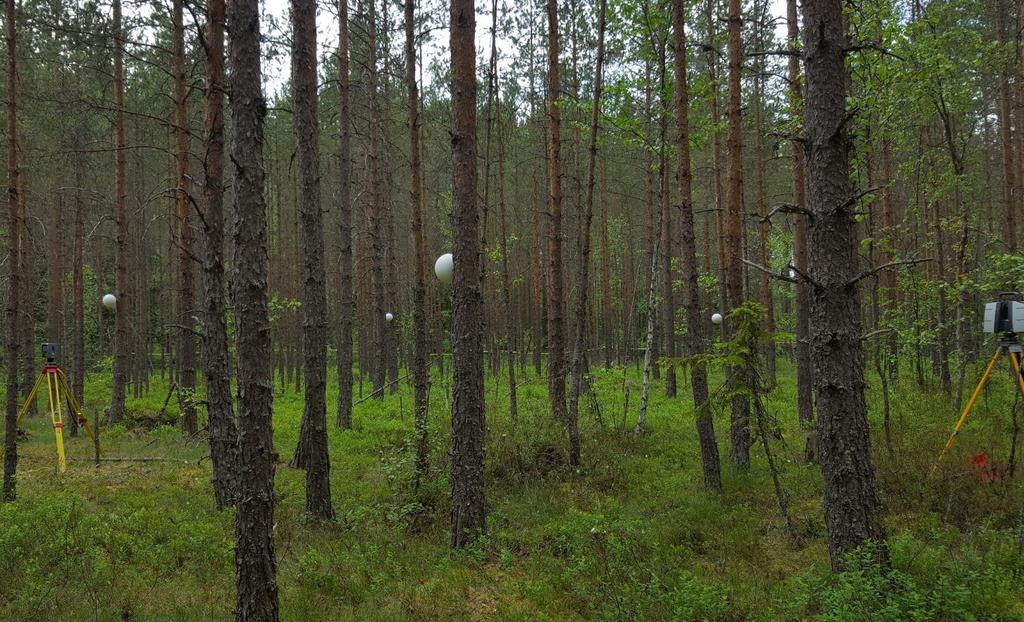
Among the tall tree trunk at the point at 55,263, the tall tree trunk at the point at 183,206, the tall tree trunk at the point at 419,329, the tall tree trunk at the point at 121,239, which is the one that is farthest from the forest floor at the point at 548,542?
the tall tree trunk at the point at 55,263

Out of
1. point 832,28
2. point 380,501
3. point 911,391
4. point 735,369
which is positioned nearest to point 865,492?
point 735,369

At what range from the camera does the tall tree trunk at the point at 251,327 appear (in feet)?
11.6

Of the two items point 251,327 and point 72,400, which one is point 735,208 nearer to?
point 251,327

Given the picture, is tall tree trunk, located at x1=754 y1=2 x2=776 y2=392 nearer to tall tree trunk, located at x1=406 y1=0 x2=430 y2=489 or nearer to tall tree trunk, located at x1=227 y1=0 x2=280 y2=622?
tall tree trunk, located at x1=406 y1=0 x2=430 y2=489

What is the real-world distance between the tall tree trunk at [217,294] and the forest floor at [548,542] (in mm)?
694

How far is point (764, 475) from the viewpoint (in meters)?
7.49

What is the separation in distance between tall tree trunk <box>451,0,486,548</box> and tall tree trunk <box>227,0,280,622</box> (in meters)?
2.22

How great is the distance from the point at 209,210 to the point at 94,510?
4.07 meters

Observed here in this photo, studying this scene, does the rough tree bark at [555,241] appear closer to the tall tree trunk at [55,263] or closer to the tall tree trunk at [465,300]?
the tall tree trunk at [465,300]

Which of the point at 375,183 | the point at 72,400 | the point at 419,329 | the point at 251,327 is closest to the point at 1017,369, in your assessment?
the point at 251,327

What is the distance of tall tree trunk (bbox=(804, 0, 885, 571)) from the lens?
400 centimetres

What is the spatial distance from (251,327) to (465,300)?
2.35m

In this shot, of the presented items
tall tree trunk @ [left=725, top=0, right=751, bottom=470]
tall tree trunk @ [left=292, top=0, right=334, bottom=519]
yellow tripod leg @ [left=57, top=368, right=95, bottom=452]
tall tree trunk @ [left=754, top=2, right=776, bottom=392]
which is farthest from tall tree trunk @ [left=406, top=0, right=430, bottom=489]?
tall tree trunk @ [left=754, top=2, right=776, bottom=392]

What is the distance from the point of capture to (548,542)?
5883 mm
